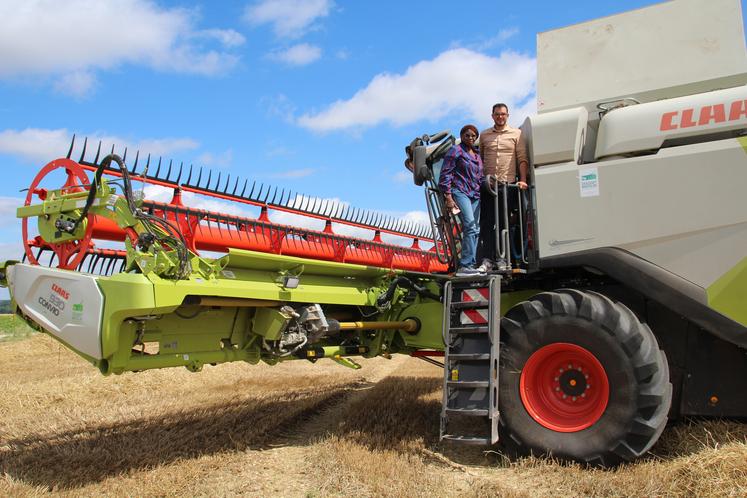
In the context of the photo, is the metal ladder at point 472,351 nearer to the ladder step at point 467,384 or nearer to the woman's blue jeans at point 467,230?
the ladder step at point 467,384

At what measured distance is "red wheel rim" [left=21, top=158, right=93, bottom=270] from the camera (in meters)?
4.36

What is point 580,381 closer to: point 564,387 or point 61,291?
point 564,387

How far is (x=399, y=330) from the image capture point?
16.9 feet

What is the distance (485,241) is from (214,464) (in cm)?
251

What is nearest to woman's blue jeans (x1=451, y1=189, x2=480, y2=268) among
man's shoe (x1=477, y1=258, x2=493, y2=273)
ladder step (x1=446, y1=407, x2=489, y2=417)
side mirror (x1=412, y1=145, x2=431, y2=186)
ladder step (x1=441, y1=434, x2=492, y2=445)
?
man's shoe (x1=477, y1=258, x2=493, y2=273)

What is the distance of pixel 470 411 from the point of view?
3771 millimetres

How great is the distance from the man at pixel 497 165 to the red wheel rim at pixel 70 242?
2869mm

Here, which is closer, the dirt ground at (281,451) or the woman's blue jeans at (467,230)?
the dirt ground at (281,451)

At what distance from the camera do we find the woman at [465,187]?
14.5 feet

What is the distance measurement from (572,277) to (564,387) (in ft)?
2.69

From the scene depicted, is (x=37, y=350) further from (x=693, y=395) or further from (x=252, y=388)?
(x=693, y=395)

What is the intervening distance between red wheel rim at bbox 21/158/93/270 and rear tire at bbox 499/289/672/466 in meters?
3.05

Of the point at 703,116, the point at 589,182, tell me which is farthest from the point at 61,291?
the point at 703,116

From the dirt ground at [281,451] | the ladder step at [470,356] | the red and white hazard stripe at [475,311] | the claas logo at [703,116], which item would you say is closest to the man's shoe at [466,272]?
the red and white hazard stripe at [475,311]
